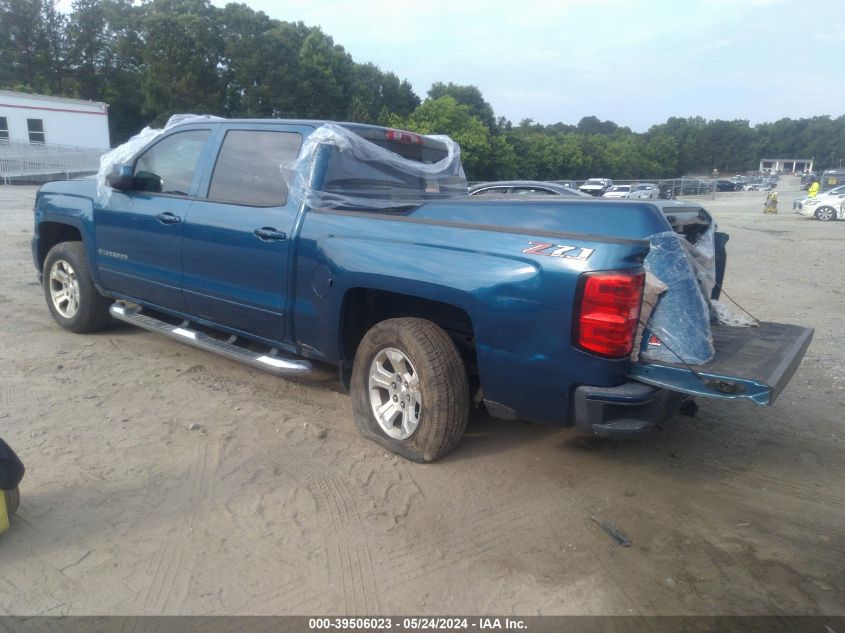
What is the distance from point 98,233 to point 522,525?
13.6 feet

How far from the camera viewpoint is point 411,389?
3693 mm

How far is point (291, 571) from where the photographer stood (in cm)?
279

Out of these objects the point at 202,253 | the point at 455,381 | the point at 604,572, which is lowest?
the point at 604,572

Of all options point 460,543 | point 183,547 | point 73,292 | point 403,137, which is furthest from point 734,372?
point 73,292

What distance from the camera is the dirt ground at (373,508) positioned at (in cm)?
269

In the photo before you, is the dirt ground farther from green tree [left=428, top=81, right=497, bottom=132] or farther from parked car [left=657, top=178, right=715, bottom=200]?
green tree [left=428, top=81, right=497, bottom=132]

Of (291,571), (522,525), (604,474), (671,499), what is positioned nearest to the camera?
(291,571)

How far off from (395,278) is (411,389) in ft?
2.12

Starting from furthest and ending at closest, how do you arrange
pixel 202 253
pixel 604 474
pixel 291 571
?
pixel 202 253 → pixel 604 474 → pixel 291 571

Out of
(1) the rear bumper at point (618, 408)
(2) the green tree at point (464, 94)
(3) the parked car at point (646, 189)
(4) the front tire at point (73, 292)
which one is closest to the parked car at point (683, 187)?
(3) the parked car at point (646, 189)

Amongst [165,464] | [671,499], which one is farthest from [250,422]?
[671,499]

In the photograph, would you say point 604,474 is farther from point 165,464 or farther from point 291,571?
point 165,464

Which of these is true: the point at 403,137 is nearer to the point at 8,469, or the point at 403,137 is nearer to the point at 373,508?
the point at 373,508

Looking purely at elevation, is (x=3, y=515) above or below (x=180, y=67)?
below
